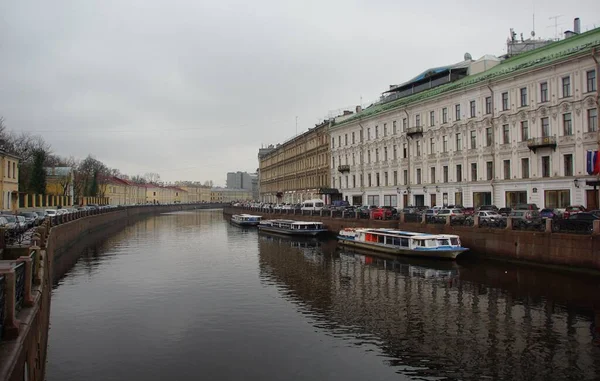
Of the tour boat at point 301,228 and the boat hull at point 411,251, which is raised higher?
the tour boat at point 301,228

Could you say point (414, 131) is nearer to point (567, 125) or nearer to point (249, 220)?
point (567, 125)

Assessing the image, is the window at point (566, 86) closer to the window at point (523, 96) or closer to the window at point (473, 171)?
the window at point (523, 96)

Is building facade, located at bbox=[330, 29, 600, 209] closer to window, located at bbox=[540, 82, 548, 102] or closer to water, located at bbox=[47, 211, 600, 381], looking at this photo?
window, located at bbox=[540, 82, 548, 102]

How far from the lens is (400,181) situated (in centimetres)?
5797

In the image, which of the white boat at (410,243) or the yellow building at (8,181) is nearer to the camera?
the white boat at (410,243)

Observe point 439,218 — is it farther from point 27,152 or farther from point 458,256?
point 27,152

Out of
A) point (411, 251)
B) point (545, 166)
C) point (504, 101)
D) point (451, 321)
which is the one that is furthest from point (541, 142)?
point (451, 321)

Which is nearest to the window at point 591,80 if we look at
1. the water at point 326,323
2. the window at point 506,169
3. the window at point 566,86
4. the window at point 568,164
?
the window at point 566,86

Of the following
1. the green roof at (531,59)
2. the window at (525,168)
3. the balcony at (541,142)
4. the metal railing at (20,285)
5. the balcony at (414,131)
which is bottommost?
the metal railing at (20,285)

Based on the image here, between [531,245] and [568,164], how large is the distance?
1394 cm

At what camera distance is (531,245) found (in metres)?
27.9

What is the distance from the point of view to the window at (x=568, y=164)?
37.8 meters

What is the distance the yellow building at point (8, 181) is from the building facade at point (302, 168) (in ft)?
135

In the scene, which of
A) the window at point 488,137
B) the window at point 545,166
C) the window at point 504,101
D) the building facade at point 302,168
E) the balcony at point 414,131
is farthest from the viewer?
the building facade at point 302,168
